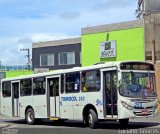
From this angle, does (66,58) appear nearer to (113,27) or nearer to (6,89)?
(113,27)

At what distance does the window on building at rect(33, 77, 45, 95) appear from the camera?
79.7 feet

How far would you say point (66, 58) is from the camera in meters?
54.1

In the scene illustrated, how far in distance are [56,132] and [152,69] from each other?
5097 mm

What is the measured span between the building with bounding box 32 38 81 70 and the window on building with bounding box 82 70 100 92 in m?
30.5

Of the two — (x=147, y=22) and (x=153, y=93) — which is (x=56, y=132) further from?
(x=147, y=22)

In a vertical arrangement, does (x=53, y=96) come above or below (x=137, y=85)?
below

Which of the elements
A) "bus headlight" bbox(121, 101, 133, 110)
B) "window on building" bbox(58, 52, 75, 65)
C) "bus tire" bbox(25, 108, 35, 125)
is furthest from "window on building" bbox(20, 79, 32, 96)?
"window on building" bbox(58, 52, 75, 65)

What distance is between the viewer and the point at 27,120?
26.0 metres

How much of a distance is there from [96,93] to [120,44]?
21062 millimetres

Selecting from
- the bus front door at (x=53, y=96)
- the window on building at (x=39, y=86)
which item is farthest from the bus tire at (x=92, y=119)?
the window on building at (x=39, y=86)

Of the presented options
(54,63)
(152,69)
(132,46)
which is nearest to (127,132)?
(152,69)

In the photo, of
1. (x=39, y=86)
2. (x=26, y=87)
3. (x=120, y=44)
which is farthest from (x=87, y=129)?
(x=120, y=44)

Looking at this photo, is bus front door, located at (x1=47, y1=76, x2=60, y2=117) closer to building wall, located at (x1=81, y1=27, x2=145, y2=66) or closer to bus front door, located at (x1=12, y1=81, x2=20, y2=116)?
bus front door, located at (x1=12, y1=81, x2=20, y2=116)

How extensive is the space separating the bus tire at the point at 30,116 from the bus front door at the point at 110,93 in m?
7.16
